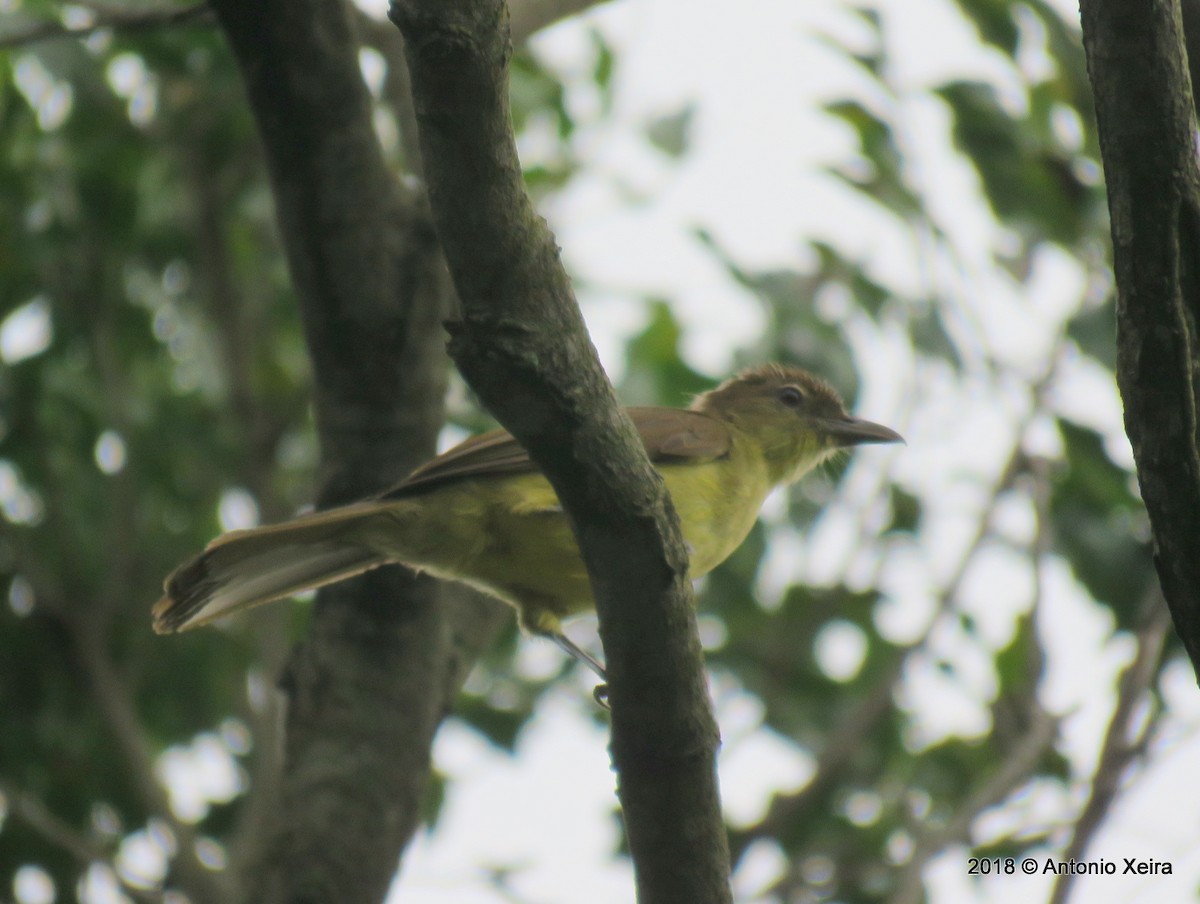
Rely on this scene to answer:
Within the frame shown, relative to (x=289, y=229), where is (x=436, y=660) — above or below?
below

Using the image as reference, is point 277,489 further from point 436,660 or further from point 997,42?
point 997,42

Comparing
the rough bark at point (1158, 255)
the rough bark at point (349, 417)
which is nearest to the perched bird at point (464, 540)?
the rough bark at point (349, 417)

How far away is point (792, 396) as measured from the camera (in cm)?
598

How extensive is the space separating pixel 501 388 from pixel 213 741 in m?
4.58

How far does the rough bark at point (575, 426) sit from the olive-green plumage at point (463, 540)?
1.37 m

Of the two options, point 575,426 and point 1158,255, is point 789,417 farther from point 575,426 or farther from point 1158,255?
point 1158,255

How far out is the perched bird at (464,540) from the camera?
4.06 metres

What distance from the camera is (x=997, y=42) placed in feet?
14.7

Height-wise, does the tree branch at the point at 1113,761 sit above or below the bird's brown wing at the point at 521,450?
below

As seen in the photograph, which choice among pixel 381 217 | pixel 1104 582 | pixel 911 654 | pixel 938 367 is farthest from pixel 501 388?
pixel 938 367

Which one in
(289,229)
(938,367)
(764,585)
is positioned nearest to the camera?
(289,229)

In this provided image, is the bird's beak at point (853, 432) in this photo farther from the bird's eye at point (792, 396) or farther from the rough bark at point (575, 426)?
the rough bark at point (575, 426)

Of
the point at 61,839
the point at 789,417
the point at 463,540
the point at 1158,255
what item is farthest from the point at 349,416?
the point at 1158,255

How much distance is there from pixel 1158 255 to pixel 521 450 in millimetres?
2434
